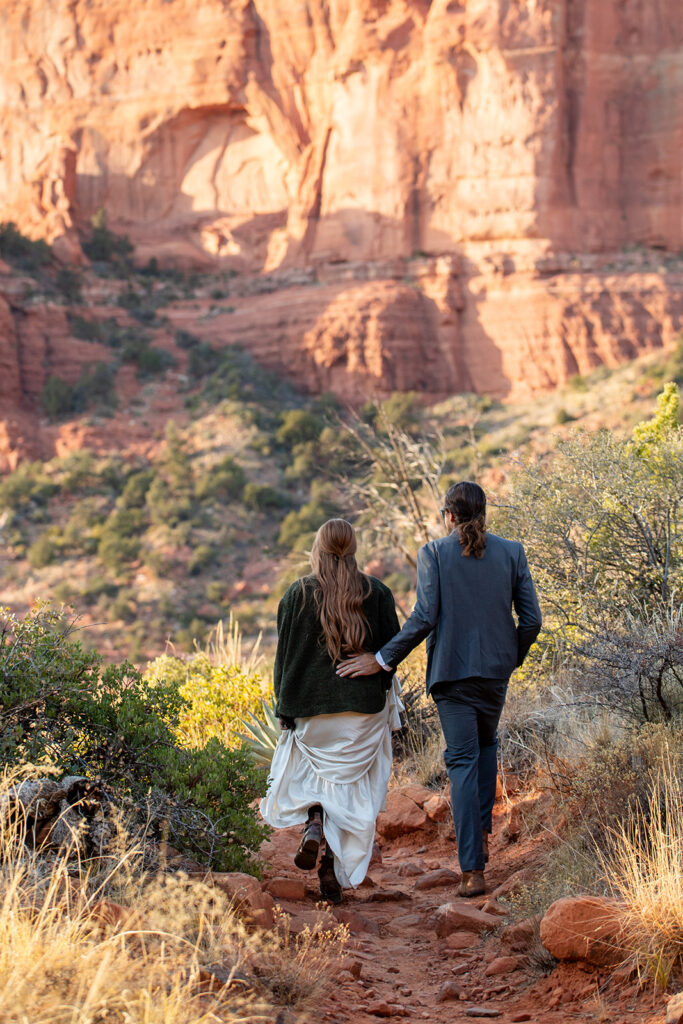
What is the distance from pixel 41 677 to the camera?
411 cm

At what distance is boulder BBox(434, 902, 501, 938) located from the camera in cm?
401

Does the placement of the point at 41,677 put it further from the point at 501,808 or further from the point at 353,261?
the point at 353,261

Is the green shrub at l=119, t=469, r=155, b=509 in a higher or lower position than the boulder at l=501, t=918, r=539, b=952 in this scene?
lower

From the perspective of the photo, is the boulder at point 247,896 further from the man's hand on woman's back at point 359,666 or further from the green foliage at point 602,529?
the green foliage at point 602,529

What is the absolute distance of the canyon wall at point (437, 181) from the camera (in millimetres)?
37250

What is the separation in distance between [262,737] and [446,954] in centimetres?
311

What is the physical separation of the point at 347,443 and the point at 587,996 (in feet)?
93.6

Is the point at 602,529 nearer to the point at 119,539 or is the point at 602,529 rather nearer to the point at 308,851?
the point at 308,851

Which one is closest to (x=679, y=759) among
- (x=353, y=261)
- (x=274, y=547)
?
(x=274, y=547)

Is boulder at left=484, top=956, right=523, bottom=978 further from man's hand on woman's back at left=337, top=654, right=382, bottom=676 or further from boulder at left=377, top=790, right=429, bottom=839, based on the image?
boulder at left=377, top=790, right=429, bottom=839

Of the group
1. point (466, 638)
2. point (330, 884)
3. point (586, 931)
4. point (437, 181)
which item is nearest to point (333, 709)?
point (466, 638)

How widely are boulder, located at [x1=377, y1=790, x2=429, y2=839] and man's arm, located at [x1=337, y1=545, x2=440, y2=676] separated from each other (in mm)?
1687

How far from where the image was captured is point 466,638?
439 cm

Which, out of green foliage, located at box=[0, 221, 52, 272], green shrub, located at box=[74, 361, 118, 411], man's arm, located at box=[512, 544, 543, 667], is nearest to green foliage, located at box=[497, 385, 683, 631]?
Result: man's arm, located at box=[512, 544, 543, 667]
